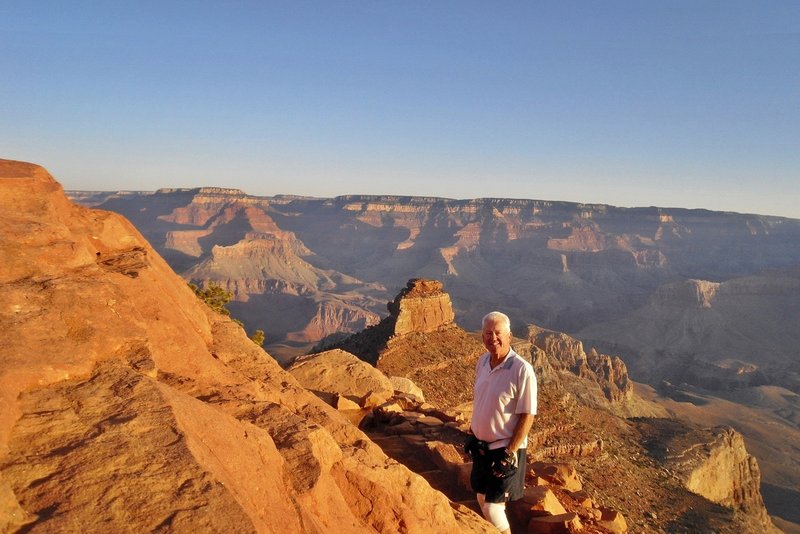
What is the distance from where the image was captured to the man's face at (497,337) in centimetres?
570

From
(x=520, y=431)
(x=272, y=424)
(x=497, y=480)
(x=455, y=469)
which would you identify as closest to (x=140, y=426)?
(x=272, y=424)

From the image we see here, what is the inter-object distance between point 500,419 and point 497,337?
971 millimetres

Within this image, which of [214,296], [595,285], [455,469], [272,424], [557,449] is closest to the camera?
[272,424]

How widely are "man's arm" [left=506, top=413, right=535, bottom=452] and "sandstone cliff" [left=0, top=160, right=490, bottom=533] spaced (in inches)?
48.6

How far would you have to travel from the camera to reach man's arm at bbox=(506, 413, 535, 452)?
215 inches

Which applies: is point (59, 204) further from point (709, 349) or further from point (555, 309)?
point (555, 309)

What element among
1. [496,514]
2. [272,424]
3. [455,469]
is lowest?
[455,469]

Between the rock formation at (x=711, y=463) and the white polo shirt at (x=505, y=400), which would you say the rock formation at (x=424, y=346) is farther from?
the white polo shirt at (x=505, y=400)

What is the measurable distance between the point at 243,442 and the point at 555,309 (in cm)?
12997

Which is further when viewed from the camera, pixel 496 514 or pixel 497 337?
pixel 496 514

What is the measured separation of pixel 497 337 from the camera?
5.69 m

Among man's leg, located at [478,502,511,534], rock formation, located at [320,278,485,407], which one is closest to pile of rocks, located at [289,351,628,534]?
man's leg, located at [478,502,511,534]

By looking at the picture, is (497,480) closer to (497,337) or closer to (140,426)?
(497,337)

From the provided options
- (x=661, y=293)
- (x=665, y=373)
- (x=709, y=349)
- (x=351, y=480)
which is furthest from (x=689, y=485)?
(x=661, y=293)
